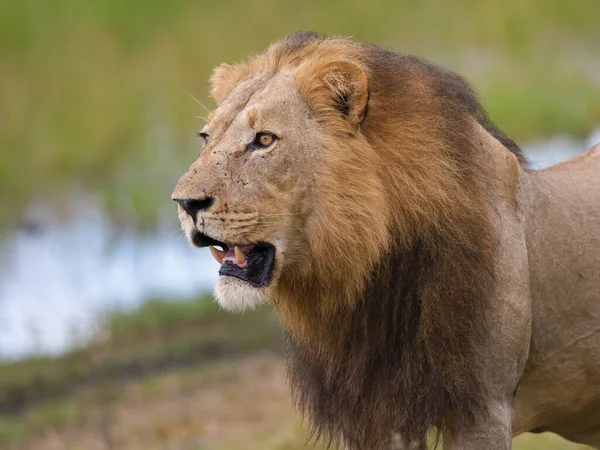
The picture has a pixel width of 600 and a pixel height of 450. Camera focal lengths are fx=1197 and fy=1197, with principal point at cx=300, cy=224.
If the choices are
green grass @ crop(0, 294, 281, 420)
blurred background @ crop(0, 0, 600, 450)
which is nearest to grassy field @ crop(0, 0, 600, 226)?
blurred background @ crop(0, 0, 600, 450)

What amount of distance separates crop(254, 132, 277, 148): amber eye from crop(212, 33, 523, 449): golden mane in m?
0.20

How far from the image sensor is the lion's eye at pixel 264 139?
4358 millimetres

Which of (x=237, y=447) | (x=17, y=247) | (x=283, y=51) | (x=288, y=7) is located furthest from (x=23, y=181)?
(x=283, y=51)

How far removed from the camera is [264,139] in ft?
14.3

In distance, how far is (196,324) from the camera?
36.9 ft

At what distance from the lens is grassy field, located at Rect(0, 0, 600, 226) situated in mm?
12867

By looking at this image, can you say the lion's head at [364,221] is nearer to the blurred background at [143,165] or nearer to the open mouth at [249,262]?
the open mouth at [249,262]

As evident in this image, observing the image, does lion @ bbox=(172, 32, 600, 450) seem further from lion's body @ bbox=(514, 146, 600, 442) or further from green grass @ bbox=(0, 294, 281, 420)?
green grass @ bbox=(0, 294, 281, 420)

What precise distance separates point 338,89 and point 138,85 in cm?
935

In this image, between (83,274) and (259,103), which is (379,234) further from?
(83,274)

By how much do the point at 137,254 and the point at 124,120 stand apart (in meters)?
1.81

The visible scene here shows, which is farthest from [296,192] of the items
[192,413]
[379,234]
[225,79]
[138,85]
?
[138,85]

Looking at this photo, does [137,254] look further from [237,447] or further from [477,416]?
[477,416]

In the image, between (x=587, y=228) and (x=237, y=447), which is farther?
(x=237, y=447)
